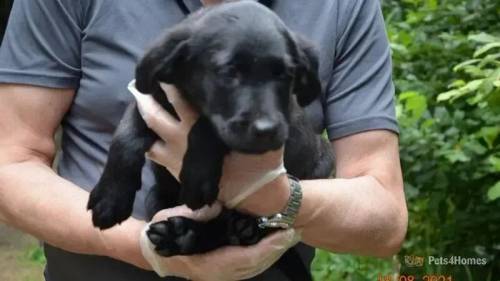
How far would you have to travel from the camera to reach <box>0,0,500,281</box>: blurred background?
3913 mm

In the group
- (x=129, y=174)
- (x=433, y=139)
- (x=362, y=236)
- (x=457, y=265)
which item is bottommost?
(x=457, y=265)

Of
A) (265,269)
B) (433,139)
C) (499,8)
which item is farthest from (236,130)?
(499,8)

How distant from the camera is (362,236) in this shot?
103 inches

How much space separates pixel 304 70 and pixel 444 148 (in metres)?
1.85

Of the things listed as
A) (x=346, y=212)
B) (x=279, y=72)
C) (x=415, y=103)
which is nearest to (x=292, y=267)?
(x=346, y=212)

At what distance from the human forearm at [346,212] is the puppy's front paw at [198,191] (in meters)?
0.12

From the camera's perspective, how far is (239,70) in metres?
2.04

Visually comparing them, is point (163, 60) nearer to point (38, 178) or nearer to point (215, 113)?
point (215, 113)

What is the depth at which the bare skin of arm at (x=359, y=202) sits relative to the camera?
246 centimetres

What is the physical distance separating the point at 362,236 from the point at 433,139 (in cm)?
149

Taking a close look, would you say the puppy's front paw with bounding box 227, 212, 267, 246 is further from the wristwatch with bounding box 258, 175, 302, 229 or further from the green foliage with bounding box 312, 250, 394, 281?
the green foliage with bounding box 312, 250, 394, 281

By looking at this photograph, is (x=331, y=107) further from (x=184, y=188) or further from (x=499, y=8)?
(x=499, y=8)

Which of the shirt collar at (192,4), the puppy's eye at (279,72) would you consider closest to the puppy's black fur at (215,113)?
the puppy's eye at (279,72)

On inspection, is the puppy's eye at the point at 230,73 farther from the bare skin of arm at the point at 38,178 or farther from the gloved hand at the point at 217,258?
the bare skin of arm at the point at 38,178
